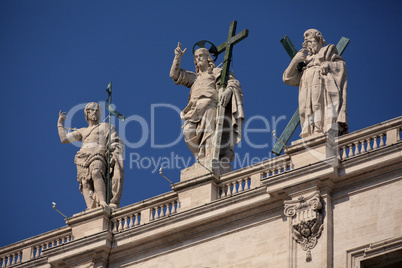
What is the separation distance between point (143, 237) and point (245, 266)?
289cm

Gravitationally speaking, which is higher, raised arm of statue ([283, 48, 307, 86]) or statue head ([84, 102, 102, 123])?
statue head ([84, 102, 102, 123])

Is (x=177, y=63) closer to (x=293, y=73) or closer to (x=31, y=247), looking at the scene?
(x=293, y=73)

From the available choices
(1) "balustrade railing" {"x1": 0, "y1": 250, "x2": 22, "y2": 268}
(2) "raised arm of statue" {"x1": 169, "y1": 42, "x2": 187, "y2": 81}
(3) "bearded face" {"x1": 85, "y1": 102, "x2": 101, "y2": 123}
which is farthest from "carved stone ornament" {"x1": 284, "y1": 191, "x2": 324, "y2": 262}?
(1) "balustrade railing" {"x1": 0, "y1": 250, "x2": 22, "y2": 268}

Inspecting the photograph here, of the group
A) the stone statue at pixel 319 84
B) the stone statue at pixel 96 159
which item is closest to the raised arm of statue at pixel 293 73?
the stone statue at pixel 319 84

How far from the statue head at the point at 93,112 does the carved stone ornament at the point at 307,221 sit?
7.68 m

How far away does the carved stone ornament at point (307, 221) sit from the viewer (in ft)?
106

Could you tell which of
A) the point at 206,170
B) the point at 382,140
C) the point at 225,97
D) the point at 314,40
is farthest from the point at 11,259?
the point at 382,140

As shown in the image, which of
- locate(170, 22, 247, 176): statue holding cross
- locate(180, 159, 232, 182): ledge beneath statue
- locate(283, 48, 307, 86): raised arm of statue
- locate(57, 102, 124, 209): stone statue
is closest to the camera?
locate(180, 159, 232, 182): ledge beneath statue

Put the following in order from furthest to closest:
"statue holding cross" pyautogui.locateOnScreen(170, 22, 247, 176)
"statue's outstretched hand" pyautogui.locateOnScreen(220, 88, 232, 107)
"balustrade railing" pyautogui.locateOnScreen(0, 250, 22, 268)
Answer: "balustrade railing" pyautogui.locateOnScreen(0, 250, 22, 268) → "statue's outstretched hand" pyautogui.locateOnScreen(220, 88, 232, 107) → "statue holding cross" pyautogui.locateOnScreen(170, 22, 247, 176)

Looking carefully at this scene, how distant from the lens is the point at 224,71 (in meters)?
36.9

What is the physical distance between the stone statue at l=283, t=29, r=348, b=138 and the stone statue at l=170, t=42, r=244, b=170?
1612 millimetres

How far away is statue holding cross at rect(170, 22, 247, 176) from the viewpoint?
35875mm

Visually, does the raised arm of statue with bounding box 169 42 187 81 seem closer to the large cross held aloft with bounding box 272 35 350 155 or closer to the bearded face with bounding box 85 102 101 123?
the bearded face with bounding box 85 102 101 123

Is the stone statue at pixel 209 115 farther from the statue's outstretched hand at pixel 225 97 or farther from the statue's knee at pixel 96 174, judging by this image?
the statue's knee at pixel 96 174
